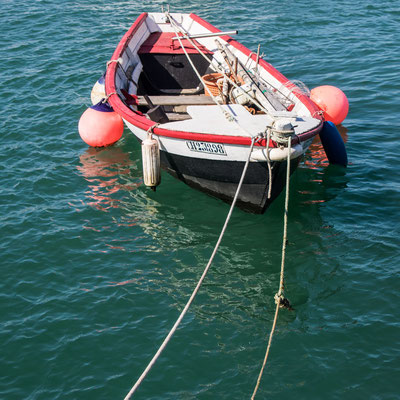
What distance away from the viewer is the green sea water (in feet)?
22.9

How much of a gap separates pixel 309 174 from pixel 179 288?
4487mm

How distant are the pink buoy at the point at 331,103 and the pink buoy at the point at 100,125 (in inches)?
191

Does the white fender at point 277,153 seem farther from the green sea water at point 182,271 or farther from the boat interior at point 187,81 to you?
the green sea water at point 182,271

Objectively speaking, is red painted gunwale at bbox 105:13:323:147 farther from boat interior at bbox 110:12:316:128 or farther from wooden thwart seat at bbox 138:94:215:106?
wooden thwart seat at bbox 138:94:215:106

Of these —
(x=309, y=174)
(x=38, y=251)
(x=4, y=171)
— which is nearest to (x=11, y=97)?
(x=4, y=171)

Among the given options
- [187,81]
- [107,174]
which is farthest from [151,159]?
[187,81]

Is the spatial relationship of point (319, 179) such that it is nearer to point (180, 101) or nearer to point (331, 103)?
point (331, 103)

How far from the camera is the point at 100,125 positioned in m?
12.1

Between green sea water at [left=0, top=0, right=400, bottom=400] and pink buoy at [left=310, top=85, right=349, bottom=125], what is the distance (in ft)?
2.25

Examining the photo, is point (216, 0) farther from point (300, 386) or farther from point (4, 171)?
point (300, 386)

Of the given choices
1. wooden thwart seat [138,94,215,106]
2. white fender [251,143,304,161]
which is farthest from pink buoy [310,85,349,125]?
white fender [251,143,304,161]

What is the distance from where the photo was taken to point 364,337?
742 centimetres

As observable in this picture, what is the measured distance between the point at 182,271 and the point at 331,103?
624 centimetres

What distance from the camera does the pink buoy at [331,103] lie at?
500 inches
